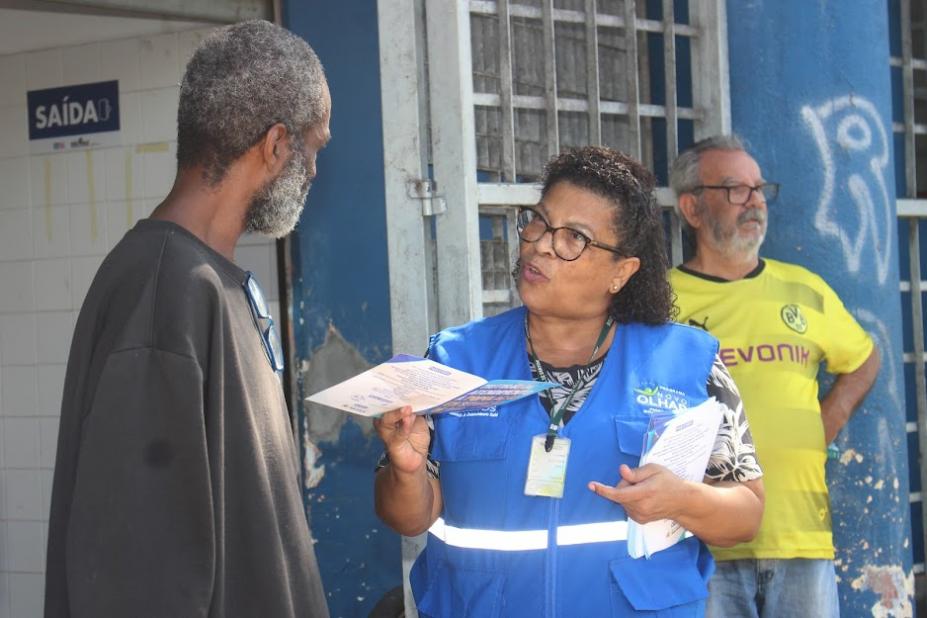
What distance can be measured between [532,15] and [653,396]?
5.37 ft

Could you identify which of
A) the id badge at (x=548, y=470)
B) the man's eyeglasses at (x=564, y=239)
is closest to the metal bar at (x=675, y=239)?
the man's eyeglasses at (x=564, y=239)

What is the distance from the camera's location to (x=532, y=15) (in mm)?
3873

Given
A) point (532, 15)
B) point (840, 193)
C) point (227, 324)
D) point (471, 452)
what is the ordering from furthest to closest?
point (840, 193) < point (532, 15) < point (471, 452) < point (227, 324)

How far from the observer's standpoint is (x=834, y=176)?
4.44 metres

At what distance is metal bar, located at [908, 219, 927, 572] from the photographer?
17.4 feet

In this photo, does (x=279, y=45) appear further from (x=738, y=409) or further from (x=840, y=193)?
(x=840, y=193)

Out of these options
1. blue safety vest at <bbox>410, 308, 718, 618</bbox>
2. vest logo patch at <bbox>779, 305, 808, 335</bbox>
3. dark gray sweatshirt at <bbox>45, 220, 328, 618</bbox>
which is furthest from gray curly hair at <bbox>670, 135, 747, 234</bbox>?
dark gray sweatshirt at <bbox>45, 220, 328, 618</bbox>

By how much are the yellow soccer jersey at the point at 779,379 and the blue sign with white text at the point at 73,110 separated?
2981 millimetres

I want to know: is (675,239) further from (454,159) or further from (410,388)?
(410,388)

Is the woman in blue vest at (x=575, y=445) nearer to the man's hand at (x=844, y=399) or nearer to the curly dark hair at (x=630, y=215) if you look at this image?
the curly dark hair at (x=630, y=215)

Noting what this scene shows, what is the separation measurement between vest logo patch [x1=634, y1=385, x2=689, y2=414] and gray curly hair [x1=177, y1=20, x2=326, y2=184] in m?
1.01

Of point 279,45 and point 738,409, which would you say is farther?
point 738,409

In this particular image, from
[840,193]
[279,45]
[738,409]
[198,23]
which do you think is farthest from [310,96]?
[198,23]

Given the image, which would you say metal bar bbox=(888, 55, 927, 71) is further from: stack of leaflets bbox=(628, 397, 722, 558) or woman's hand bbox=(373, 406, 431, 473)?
woman's hand bbox=(373, 406, 431, 473)
